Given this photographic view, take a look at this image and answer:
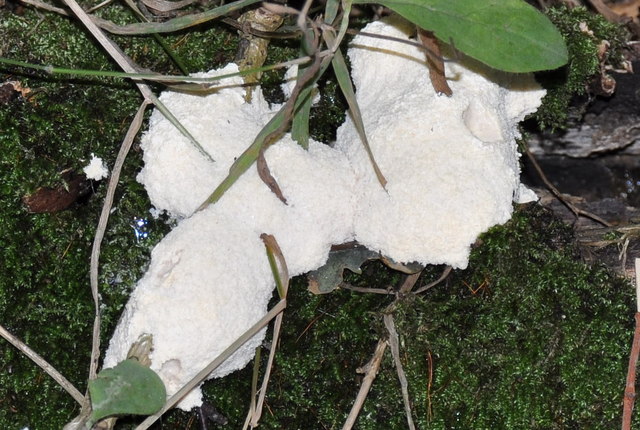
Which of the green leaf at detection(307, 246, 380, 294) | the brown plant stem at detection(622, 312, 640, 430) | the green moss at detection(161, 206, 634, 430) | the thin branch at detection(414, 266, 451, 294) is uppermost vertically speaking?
the green leaf at detection(307, 246, 380, 294)

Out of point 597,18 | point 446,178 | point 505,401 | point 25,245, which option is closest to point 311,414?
point 505,401

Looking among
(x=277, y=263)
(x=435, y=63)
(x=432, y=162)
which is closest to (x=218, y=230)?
(x=277, y=263)

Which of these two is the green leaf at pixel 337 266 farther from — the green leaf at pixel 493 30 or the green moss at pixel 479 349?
the green leaf at pixel 493 30

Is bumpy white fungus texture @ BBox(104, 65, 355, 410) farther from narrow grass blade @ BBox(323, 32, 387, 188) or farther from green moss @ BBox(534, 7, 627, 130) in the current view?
green moss @ BBox(534, 7, 627, 130)

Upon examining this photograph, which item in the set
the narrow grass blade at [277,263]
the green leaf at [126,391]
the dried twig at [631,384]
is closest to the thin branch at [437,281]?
the narrow grass blade at [277,263]

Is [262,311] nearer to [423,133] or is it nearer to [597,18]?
[423,133]

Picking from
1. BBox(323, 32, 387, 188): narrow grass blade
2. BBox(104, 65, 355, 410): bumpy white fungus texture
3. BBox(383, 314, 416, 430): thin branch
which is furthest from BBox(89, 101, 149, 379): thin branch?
BBox(383, 314, 416, 430): thin branch

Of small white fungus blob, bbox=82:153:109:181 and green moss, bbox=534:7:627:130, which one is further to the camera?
green moss, bbox=534:7:627:130

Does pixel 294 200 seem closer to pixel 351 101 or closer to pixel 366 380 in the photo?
pixel 351 101
